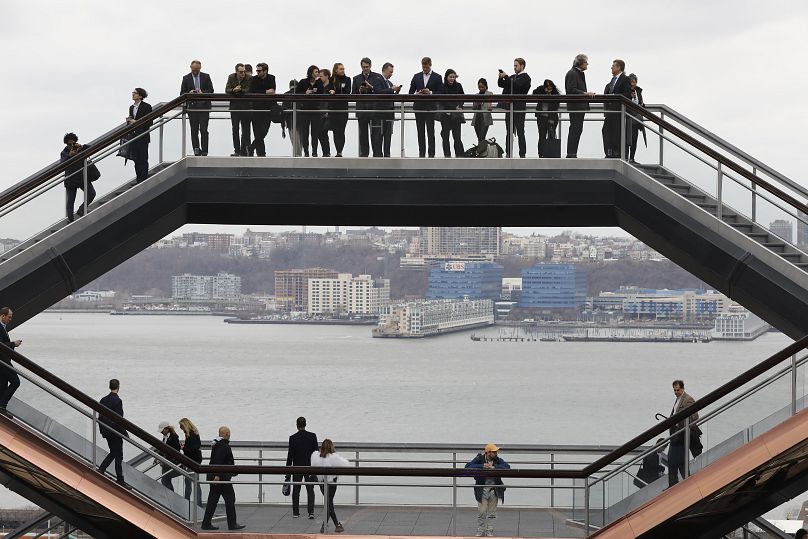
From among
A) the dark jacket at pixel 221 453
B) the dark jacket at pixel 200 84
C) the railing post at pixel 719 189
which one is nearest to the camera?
the dark jacket at pixel 221 453

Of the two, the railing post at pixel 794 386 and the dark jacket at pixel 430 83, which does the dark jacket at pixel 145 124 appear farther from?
the railing post at pixel 794 386

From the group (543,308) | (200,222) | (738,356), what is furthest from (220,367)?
(200,222)

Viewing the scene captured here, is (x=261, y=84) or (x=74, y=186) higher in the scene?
(x=261, y=84)

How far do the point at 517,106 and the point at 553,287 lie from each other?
17050 centimetres

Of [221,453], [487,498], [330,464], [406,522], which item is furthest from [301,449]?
[487,498]

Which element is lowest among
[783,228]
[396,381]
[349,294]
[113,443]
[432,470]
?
[396,381]

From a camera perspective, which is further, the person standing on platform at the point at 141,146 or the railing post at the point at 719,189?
the person standing on platform at the point at 141,146

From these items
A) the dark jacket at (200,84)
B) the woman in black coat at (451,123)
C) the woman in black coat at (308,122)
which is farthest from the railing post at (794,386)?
the dark jacket at (200,84)

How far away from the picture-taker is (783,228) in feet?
49.9

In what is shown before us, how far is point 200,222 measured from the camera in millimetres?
17328

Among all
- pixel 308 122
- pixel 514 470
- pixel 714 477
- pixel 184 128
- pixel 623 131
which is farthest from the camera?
pixel 308 122

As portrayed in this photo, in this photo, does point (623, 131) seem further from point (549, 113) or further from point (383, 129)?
point (383, 129)

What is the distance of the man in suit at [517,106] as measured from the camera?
16594 mm

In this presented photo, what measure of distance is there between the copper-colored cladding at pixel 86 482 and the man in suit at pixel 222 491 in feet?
1.28
